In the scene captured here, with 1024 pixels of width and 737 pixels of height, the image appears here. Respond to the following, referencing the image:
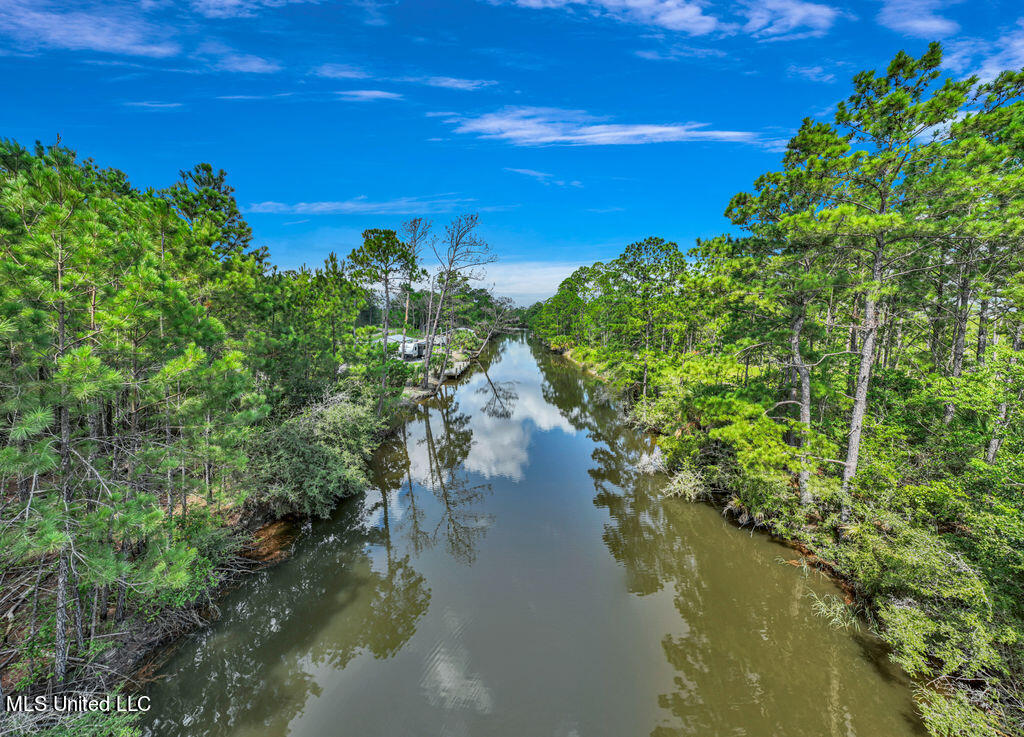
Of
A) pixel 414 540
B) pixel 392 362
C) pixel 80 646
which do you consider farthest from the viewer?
pixel 392 362

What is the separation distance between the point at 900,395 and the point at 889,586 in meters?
6.37

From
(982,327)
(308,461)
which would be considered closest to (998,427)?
(982,327)

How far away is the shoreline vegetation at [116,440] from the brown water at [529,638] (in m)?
1.42

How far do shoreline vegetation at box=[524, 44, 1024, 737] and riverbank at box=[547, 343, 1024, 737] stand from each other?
1.7 inches

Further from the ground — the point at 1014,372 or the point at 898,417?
the point at 1014,372

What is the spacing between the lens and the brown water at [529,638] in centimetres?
583

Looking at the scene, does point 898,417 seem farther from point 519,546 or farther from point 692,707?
point 519,546

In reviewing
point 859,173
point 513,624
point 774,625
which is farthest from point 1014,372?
point 513,624

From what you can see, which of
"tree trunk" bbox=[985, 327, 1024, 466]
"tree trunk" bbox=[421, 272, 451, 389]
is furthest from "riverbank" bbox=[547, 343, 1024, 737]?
"tree trunk" bbox=[421, 272, 451, 389]

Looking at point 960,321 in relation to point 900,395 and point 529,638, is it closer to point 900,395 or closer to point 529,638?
point 900,395

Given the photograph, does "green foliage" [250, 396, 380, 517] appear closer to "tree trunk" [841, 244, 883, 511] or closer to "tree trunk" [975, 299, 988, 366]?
"tree trunk" [841, 244, 883, 511]

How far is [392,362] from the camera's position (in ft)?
62.0

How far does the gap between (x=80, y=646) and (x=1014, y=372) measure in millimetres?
15459

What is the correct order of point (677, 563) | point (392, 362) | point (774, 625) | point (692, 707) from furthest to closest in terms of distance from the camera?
point (392, 362) → point (677, 563) → point (774, 625) → point (692, 707)
